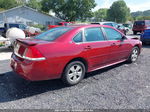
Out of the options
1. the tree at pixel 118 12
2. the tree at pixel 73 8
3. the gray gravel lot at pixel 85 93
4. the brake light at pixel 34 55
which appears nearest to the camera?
the gray gravel lot at pixel 85 93

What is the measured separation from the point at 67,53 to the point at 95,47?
3.10ft

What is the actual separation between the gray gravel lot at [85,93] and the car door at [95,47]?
1.65 feet

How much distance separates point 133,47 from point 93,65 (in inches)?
87.7

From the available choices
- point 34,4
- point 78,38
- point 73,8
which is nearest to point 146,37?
point 78,38

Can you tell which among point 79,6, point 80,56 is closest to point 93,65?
point 80,56

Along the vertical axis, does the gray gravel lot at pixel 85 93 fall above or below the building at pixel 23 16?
below

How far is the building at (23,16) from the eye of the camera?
27906 mm

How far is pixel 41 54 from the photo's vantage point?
297 cm

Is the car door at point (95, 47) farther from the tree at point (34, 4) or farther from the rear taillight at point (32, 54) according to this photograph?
the tree at point (34, 4)

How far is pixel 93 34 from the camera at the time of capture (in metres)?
3.95

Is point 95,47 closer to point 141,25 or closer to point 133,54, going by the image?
point 133,54

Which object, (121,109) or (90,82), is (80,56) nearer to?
(90,82)

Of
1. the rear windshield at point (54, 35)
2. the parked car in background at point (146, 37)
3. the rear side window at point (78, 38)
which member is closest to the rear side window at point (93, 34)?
the rear side window at point (78, 38)

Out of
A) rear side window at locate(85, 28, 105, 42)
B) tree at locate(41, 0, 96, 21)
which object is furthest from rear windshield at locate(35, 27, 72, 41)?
tree at locate(41, 0, 96, 21)
